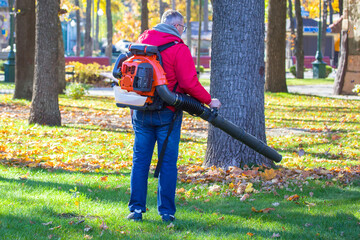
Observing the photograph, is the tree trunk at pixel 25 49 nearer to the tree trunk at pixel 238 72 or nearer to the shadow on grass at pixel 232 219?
the tree trunk at pixel 238 72

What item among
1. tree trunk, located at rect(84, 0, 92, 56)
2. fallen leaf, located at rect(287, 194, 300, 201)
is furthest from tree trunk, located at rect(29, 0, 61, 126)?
tree trunk, located at rect(84, 0, 92, 56)

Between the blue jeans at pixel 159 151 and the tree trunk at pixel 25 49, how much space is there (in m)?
13.5

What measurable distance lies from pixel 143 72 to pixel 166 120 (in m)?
0.52

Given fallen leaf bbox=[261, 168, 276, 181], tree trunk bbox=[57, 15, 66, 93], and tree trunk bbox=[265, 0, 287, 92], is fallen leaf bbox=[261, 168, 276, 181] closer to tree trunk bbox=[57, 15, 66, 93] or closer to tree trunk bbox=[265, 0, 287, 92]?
tree trunk bbox=[265, 0, 287, 92]

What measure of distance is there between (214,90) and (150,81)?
9.03ft

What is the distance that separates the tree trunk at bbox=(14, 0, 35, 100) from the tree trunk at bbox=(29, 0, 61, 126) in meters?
5.58

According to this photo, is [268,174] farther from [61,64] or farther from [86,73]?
[86,73]

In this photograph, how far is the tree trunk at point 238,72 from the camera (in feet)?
23.4

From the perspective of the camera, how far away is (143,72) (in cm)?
463

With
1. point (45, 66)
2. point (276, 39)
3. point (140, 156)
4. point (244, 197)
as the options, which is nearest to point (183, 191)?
point (244, 197)

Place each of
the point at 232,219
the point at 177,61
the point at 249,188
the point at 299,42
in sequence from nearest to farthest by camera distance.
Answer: the point at 177,61 → the point at 232,219 → the point at 249,188 → the point at 299,42

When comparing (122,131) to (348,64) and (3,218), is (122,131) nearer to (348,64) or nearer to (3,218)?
(3,218)

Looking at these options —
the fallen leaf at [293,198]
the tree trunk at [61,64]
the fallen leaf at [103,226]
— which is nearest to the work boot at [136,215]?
the fallen leaf at [103,226]

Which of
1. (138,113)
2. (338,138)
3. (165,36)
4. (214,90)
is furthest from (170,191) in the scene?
(338,138)
